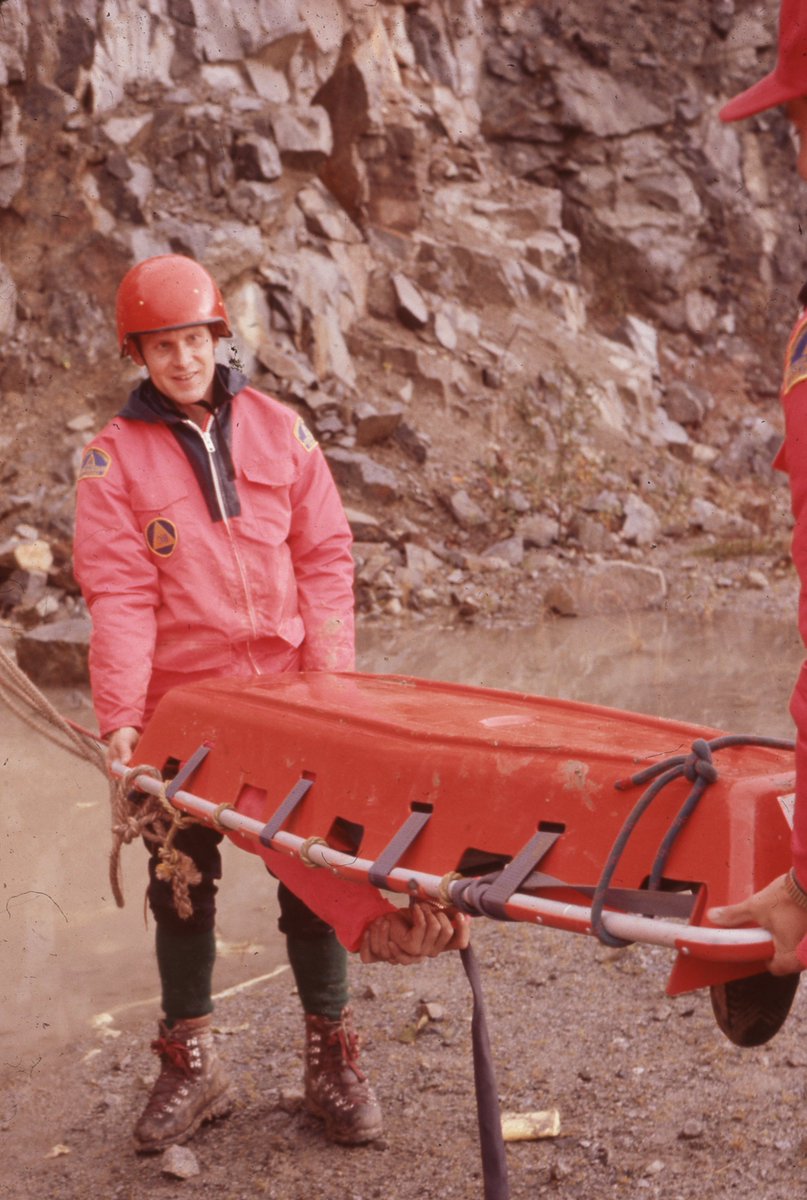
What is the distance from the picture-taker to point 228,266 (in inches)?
456

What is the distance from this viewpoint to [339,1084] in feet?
10.5

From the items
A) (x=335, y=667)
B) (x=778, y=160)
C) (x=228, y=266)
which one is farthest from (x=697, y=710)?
(x=778, y=160)

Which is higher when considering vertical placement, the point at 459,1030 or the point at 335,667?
the point at 335,667

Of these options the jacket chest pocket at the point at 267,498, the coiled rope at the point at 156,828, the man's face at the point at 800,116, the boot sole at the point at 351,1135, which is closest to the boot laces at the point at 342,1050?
the boot sole at the point at 351,1135

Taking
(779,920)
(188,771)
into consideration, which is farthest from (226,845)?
(779,920)

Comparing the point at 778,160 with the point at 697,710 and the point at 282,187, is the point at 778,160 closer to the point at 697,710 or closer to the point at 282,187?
the point at 282,187

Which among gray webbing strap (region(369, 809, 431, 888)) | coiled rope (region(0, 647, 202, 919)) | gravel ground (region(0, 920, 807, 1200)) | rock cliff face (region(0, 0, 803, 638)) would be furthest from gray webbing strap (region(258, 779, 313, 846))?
rock cliff face (region(0, 0, 803, 638))

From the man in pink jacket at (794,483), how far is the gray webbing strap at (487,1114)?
0.87m

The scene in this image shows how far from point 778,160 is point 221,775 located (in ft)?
53.4

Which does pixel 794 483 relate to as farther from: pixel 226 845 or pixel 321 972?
pixel 226 845

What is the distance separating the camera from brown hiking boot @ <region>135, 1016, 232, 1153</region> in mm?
3174

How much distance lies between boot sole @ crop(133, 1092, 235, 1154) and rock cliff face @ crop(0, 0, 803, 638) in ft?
19.6

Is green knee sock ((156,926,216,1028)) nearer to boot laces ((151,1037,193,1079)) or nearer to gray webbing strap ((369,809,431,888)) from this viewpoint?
boot laces ((151,1037,193,1079))

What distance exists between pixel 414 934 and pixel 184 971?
102cm
